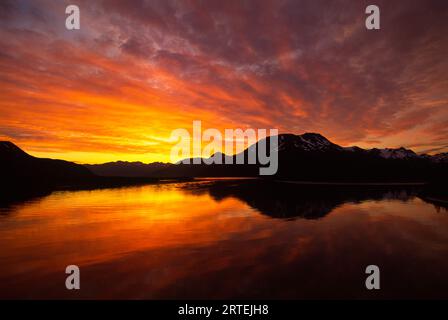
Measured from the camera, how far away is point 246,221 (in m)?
27.0

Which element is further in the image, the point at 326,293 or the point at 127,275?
the point at 127,275

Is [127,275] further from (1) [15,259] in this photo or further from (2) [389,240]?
(2) [389,240]

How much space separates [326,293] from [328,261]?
14.1ft

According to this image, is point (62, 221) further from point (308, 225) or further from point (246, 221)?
point (308, 225)
